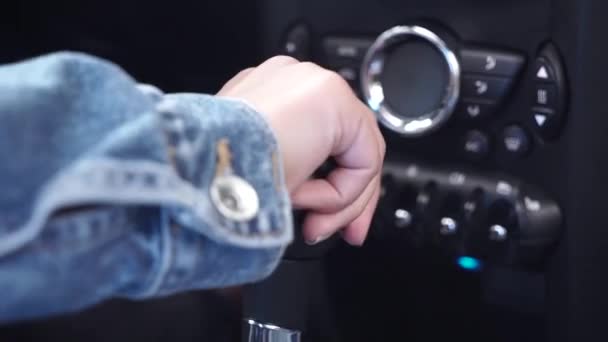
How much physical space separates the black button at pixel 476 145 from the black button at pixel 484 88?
0.02 m

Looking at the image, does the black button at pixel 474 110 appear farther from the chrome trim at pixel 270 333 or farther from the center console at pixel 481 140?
the chrome trim at pixel 270 333

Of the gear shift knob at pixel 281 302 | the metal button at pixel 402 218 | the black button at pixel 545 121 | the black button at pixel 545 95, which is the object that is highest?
the black button at pixel 545 95

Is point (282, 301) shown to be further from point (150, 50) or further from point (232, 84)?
point (150, 50)

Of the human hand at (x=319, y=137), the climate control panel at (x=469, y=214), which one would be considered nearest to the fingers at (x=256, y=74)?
the human hand at (x=319, y=137)

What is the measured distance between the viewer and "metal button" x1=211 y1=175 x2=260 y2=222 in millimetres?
294

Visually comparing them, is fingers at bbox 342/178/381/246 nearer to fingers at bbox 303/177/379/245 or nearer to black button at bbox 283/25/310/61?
fingers at bbox 303/177/379/245

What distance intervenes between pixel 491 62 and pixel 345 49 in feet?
0.26

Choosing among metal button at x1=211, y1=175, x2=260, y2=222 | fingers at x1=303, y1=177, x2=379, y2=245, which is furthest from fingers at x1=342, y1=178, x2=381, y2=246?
metal button at x1=211, y1=175, x2=260, y2=222

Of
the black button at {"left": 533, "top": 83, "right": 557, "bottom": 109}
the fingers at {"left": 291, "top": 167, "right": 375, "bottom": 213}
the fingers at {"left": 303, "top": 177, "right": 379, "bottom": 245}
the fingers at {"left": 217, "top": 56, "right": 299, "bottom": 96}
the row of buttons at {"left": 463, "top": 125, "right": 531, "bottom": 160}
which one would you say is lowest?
the fingers at {"left": 303, "top": 177, "right": 379, "bottom": 245}

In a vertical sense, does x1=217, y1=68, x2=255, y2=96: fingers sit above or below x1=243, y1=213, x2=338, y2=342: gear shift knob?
above

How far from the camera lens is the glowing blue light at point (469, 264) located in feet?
1.57

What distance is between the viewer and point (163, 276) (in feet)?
0.93

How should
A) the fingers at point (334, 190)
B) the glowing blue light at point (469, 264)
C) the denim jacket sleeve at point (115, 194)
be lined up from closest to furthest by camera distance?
the denim jacket sleeve at point (115, 194) < the fingers at point (334, 190) < the glowing blue light at point (469, 264)

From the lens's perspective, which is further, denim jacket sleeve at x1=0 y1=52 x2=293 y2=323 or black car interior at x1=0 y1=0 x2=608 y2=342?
black car interior at x1=0 y1=0 x2=608 y2=342
